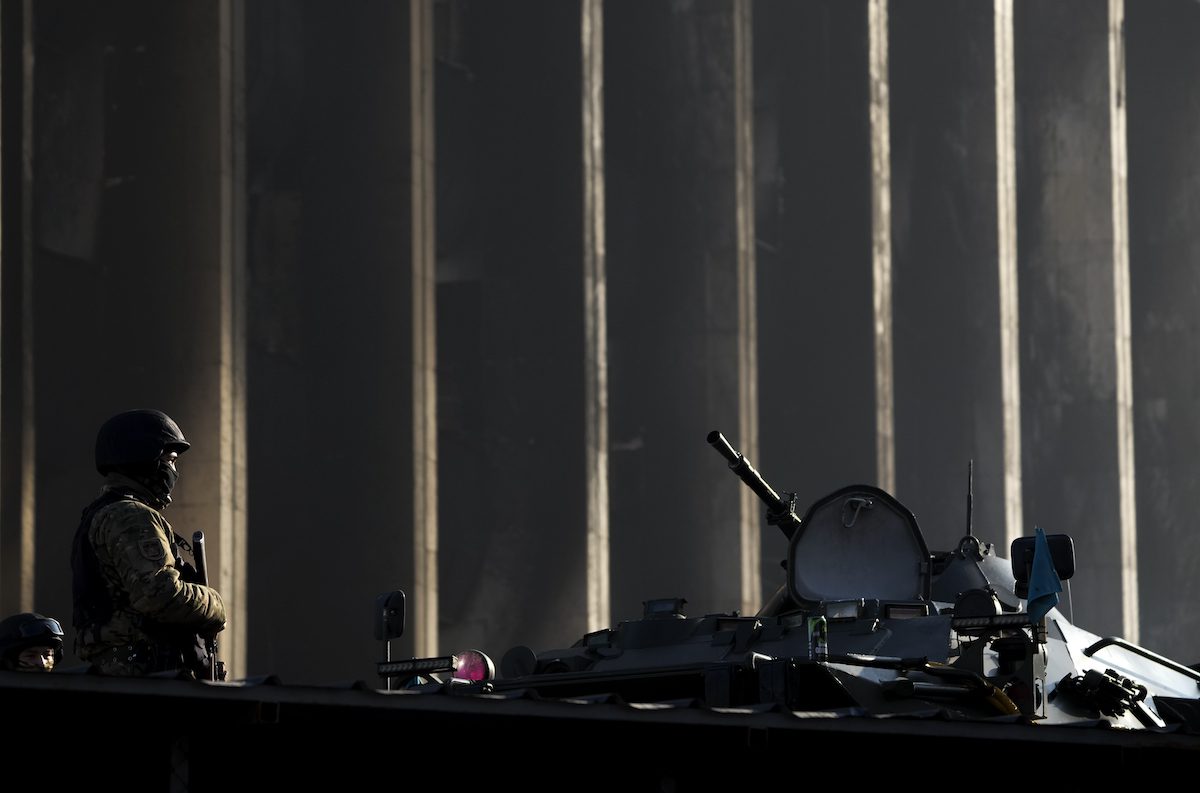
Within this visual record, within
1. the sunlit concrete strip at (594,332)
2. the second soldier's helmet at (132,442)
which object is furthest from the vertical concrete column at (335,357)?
the second soldier's helmet at (132,442)

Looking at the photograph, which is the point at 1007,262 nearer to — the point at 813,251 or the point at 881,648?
the point at 813,251

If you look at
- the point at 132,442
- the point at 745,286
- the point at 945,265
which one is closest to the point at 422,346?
the point at 745,286

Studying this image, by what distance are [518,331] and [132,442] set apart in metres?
16.6

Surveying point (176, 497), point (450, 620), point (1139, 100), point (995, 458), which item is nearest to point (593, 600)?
point (450, 620)

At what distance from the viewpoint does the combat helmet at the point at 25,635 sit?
971cm

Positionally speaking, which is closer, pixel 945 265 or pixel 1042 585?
pixel 1042 585

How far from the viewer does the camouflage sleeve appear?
26.1 feet

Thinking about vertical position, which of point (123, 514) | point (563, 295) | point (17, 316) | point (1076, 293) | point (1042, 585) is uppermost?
point (1076, 293)

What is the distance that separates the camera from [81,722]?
6461 mm

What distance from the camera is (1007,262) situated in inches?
1268

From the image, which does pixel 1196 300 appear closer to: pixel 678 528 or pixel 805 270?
pixel 805 270

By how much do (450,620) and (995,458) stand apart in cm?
983

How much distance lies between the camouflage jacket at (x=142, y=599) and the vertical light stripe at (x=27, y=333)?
33.4 feet

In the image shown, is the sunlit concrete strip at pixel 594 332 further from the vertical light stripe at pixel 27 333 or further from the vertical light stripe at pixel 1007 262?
the vertical light stripe at pixel 1007 262
